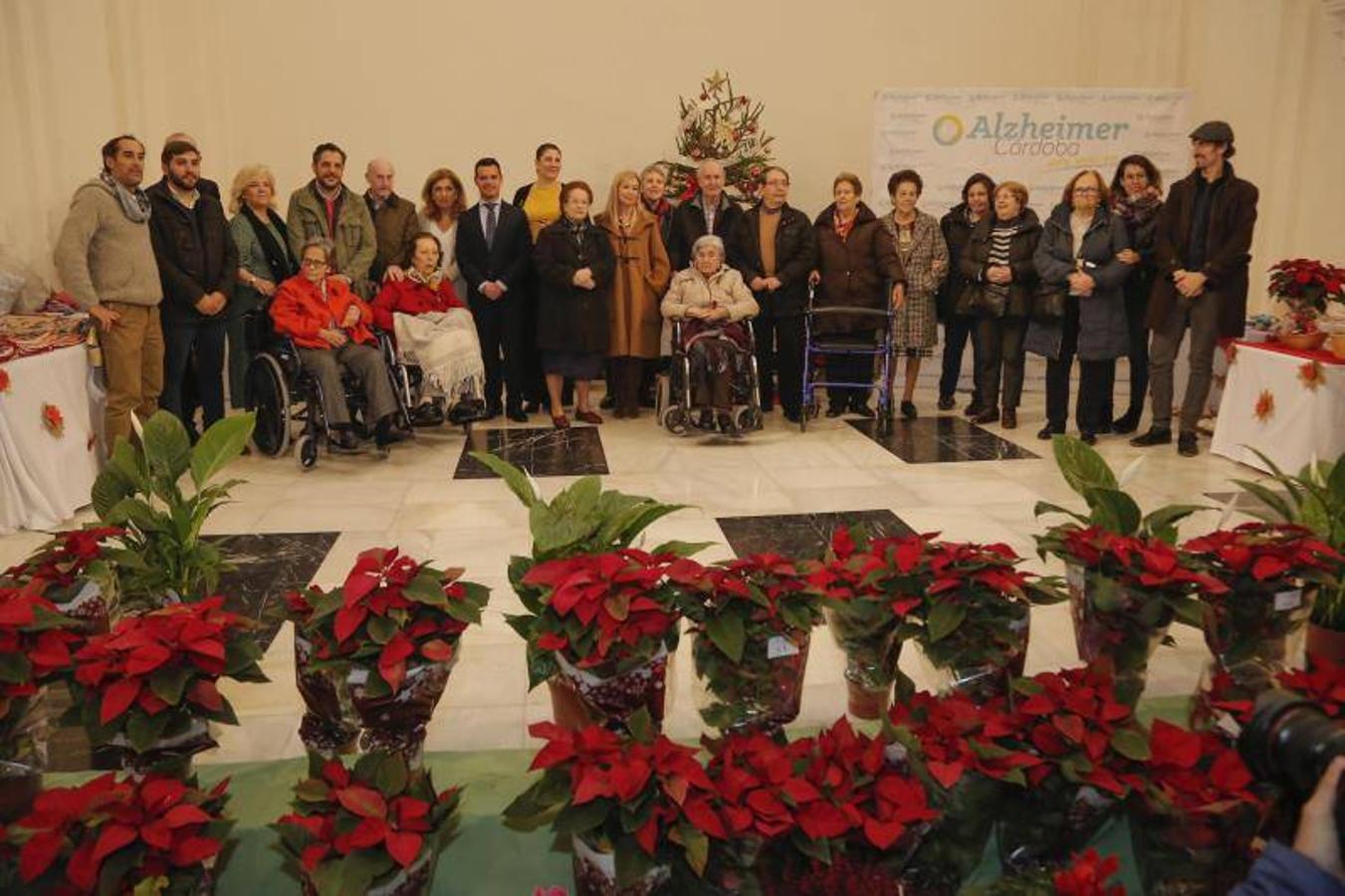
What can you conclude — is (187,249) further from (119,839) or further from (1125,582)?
(1125,582)

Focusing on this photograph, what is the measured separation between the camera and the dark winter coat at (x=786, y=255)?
616 cm

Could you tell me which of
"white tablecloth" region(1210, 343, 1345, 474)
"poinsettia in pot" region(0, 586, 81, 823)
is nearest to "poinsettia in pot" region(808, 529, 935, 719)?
"poinsettia in pot" region(0, 586, 81, 823)

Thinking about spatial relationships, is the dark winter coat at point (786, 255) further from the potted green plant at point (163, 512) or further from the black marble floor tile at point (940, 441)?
the potted green plant at point (163, 512)

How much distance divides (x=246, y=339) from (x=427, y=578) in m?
4.07

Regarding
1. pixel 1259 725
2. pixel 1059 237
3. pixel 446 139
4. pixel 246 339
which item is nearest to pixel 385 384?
pixel 246 339

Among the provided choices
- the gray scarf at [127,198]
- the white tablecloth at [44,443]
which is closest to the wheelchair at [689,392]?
the gray scarf at [127,198]

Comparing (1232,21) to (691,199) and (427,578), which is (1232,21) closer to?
(691,199)

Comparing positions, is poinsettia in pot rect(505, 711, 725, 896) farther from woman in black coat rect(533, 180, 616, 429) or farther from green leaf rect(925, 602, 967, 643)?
woman in black coat rect(533, 180, 616, 429)

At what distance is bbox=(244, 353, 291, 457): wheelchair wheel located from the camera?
5242 mm

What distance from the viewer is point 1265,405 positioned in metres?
4.91

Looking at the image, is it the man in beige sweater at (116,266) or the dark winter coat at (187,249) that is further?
the dark winter coat at (187,249)

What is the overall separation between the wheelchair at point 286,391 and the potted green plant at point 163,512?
287 cm

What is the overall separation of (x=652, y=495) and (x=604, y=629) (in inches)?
116

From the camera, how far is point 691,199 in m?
6.38
